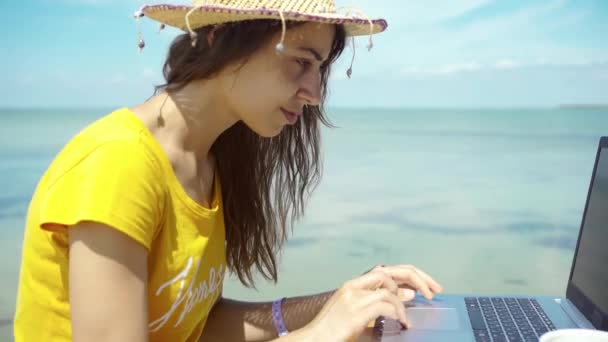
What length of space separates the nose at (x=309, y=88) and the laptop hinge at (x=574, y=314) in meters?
0.55

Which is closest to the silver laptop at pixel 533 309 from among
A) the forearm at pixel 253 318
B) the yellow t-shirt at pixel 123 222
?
the forearm at pixel 253 318

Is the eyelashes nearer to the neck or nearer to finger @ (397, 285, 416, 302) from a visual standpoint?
the neck

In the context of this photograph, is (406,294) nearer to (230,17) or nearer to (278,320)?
(278,320)

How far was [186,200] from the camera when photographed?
3.34ft

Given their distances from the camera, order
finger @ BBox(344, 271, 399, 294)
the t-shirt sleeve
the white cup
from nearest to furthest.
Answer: the white cup < the t-shirt sleeve < finger @ BBox(344, 271, 399, 294)

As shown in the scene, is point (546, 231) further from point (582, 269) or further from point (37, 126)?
point (37, 126)

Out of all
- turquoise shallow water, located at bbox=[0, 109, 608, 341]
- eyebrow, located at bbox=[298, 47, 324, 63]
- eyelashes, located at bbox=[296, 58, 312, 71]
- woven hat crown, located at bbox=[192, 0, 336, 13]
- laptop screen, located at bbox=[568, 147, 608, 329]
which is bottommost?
turquoise shallow water, located at bbox=[0, 109, 608, 341]

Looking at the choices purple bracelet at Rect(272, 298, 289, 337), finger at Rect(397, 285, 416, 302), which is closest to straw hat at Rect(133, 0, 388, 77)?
finger at Rect(397, 285, 416, 302)

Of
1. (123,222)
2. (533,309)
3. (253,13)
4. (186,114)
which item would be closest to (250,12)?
(253,13)

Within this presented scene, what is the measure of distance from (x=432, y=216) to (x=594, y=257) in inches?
117

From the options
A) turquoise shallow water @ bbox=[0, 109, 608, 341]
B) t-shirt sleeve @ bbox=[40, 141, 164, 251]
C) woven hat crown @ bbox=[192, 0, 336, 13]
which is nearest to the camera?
t-shirt sleeve @ bbox=[40, 141, 164, 251]

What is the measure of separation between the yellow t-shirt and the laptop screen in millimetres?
614

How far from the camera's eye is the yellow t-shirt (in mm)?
863

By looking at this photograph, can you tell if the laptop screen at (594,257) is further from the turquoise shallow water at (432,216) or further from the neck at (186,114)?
the turquoise shallow water at (432,216)
